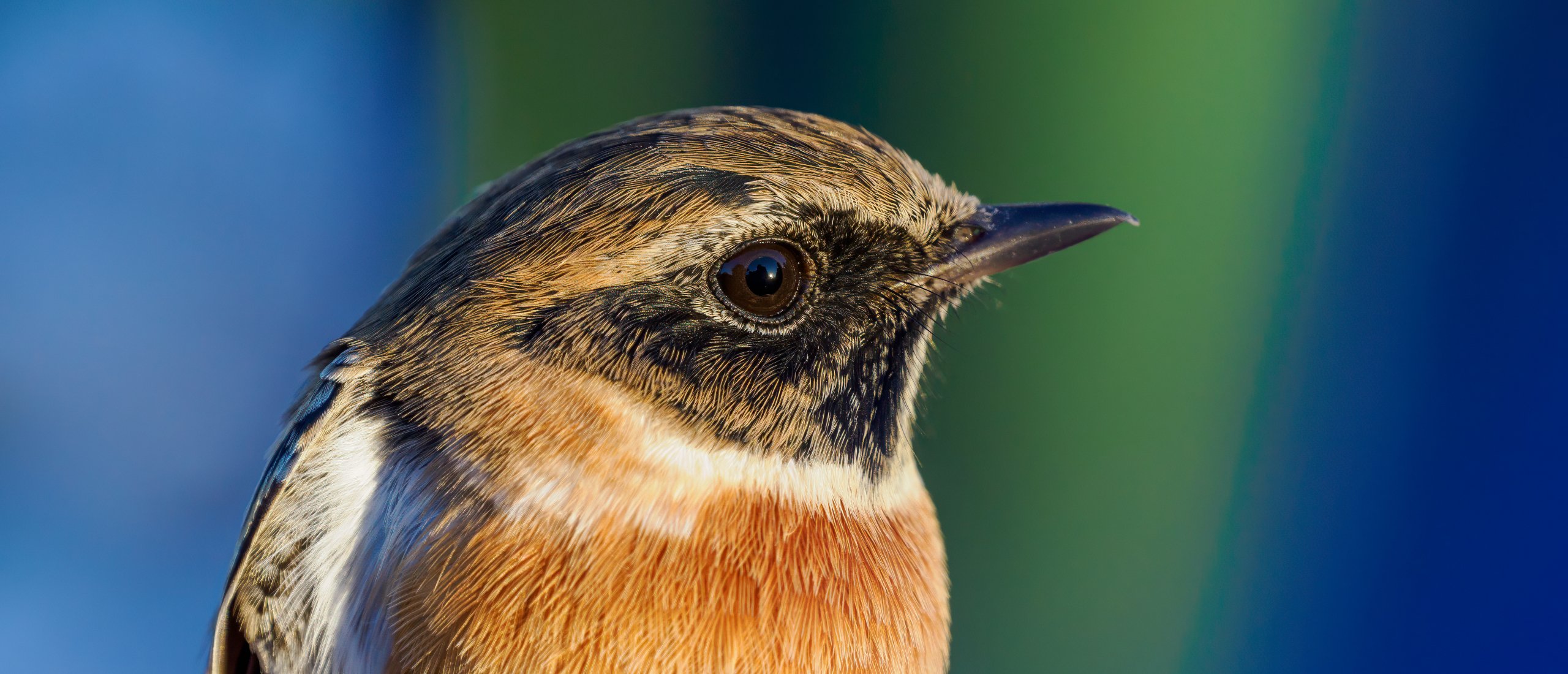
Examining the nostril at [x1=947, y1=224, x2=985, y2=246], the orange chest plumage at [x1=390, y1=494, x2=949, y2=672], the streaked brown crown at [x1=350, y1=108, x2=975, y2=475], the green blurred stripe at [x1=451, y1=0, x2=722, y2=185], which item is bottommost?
the orange chest plumage at [x1=390, y1=494, x2=949, y2=672]

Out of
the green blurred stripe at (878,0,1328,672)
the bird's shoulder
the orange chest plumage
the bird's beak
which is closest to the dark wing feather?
the bird's shoulder

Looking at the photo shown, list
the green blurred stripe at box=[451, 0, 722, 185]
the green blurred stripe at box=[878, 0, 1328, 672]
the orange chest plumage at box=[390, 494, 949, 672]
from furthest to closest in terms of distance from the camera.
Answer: the green blurred stripe at box=[451, 0, 722, 185] → the green blurred stripe at box=[878, 0, 1328, 672] → the orange chest plumage at box=[390, 494, 949, 672]

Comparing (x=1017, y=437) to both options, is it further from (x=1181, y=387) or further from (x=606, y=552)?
(x=606, y=552)

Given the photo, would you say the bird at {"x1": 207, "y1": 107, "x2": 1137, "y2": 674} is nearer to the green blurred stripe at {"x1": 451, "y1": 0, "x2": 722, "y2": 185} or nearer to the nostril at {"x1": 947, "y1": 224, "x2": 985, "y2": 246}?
the nostril at {"x1": 947, "y1": 224, "x2": 985, "y2": 246}

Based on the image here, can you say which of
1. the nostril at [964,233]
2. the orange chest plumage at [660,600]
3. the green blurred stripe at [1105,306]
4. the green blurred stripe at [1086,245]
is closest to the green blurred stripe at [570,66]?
the green blurred stripe at [1086,245]

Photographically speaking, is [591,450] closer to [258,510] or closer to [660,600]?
[660,600]

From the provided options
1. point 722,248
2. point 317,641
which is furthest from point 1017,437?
point 317,641

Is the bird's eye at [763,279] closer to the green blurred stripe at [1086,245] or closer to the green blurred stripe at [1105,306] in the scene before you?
the green blurred stripe at [1086,245]
